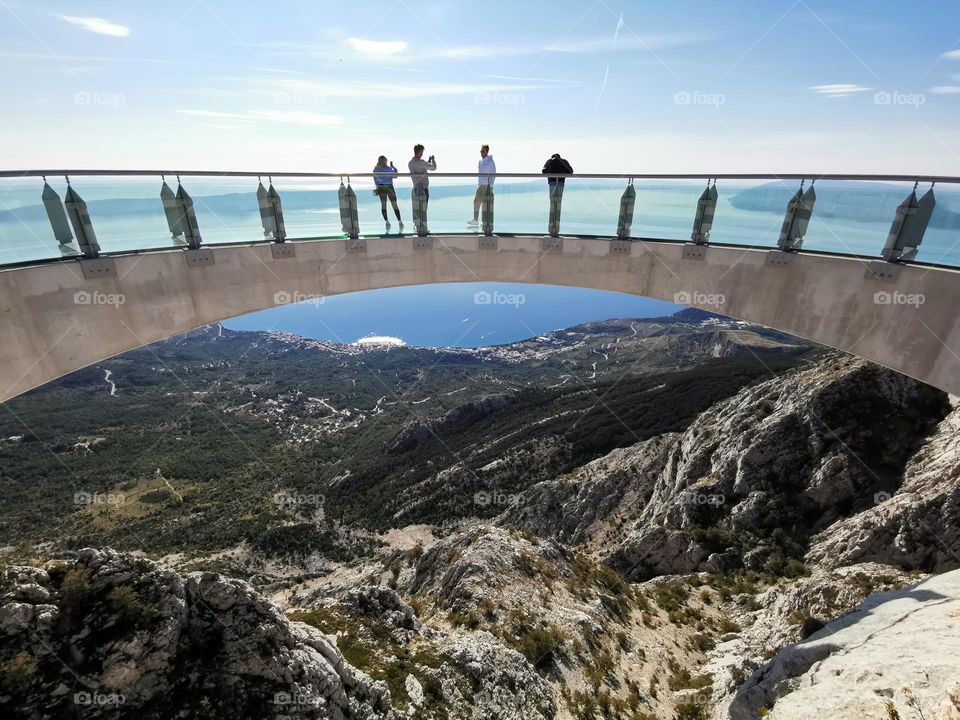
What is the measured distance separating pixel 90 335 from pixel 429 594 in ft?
51.3

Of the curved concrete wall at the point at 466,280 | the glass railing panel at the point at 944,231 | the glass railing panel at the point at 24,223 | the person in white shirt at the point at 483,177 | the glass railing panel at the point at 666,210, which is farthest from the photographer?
the person in white shirt at the point at 483,177

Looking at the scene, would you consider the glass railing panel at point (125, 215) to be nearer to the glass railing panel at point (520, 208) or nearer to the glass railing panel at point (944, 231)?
the glass railing panel at point (520, 208)

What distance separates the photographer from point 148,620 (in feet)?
25.7

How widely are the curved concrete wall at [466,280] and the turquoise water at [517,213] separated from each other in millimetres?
364

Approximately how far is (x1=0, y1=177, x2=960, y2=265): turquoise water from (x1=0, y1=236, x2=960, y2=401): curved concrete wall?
36 cm

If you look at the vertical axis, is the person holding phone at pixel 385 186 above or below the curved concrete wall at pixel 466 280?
above

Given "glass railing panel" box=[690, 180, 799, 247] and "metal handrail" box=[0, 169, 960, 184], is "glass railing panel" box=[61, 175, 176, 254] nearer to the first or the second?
"metal handrail" box=[0, 169, 960, 184]

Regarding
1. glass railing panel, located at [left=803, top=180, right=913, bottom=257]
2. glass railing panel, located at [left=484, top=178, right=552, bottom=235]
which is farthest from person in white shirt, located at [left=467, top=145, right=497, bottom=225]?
glass railing panel, located at [left=803, top=180, right=913, bottom=257]

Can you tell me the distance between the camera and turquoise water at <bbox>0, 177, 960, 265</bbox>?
830cm

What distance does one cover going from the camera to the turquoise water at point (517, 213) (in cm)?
830

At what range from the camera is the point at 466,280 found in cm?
1332

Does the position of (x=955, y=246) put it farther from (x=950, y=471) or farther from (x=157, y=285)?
(x=157, y=285)

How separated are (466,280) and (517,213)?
8.33 feet

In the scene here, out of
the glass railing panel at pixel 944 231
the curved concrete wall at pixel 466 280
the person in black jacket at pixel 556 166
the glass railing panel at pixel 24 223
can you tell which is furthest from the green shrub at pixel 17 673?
the glass railing panel at pixel 944 231
